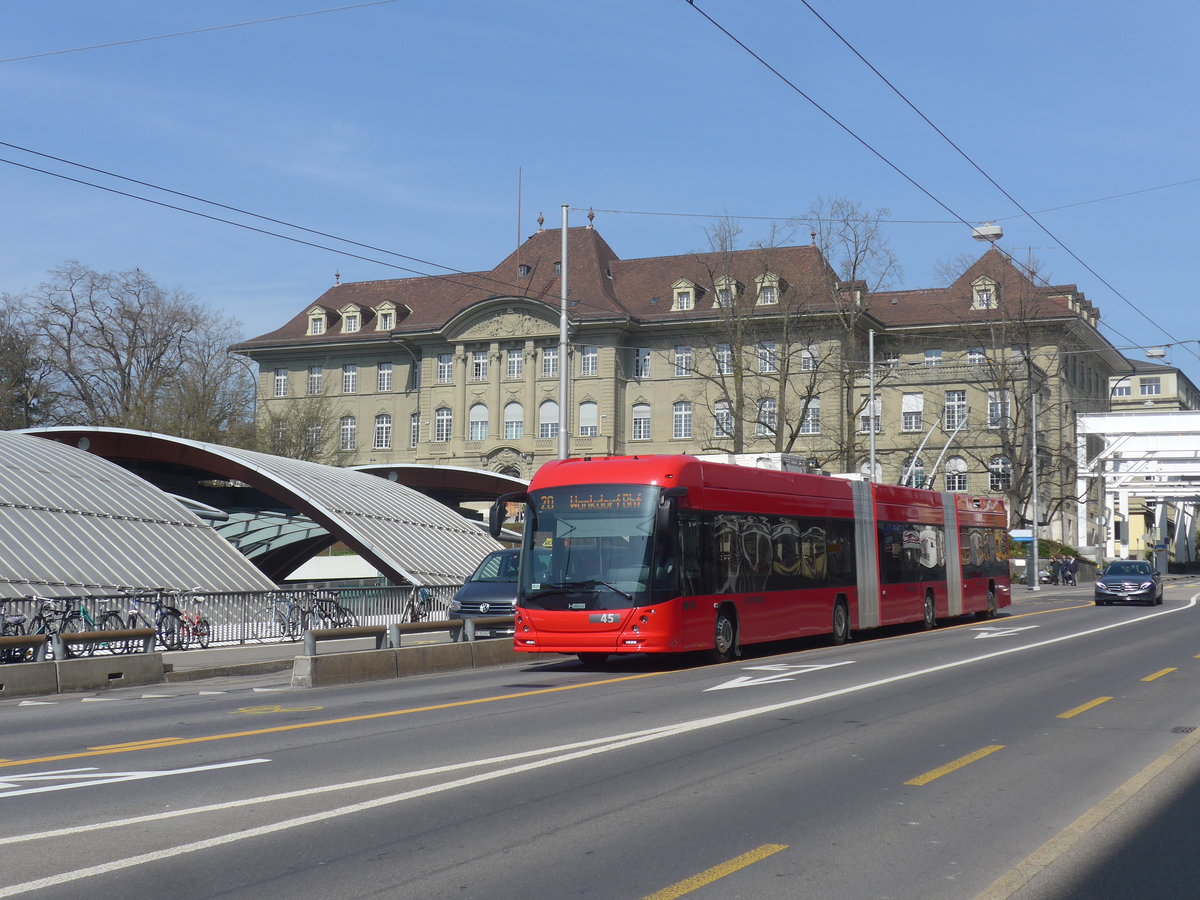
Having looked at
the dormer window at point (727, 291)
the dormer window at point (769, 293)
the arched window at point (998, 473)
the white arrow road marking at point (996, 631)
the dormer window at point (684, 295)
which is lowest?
the white arrow road marking at point (996, 631)

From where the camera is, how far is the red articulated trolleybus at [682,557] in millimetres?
19719

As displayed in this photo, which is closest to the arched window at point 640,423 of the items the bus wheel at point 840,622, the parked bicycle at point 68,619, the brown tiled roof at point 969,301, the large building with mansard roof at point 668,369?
the large building with mansard roof at point 668,369

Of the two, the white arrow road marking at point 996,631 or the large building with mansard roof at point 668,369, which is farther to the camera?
the large building with mansard roof at point 668,369

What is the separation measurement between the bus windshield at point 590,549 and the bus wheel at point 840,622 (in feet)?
23.9

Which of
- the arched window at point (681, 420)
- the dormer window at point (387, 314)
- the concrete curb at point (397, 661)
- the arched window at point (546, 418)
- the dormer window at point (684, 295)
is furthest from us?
the dormer window at point (387, 314)

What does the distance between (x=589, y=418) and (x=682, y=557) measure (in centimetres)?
6650

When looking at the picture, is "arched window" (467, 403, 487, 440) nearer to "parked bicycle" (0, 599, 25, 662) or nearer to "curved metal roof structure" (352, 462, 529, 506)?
"curved metal roof structure" (352, 462, 529, 506)

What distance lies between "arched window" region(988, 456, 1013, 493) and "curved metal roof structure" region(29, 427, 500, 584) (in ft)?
144

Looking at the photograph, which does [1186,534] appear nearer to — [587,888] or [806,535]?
[806,535]

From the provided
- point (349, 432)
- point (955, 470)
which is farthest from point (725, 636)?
point (349, 432)

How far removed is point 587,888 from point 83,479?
29603 mm

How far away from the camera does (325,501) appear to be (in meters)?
36.5

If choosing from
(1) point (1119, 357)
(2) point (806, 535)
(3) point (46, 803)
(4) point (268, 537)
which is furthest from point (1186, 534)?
(3) point (46, 803)

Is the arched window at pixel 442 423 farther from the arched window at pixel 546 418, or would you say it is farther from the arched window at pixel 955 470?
the arched window at pixel 955 470
